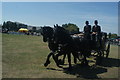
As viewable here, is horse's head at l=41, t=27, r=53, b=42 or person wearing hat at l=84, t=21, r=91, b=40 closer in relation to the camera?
horse's head at l=41, t=27, r=53, b=42

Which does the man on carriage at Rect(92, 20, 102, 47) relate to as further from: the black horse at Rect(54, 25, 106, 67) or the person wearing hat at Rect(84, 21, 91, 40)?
the person wearing hat at Rect(84, 21, 91, 40)

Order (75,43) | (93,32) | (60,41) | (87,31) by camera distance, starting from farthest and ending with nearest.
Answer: (93,32)
(87,31)
(75,43)
(60,41)

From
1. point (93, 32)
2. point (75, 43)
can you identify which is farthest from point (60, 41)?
point (93, 32)

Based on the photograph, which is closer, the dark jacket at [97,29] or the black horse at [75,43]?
the black horse at [75,43]

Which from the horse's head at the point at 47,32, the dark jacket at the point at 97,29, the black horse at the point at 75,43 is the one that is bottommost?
the black horse at the point at 75,43

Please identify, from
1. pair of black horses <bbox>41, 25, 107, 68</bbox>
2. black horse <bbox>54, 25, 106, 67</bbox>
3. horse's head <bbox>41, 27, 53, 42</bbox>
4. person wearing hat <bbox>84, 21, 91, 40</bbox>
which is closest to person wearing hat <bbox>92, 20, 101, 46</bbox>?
black horse <bbox>54, 25, 106, 67</bbox>

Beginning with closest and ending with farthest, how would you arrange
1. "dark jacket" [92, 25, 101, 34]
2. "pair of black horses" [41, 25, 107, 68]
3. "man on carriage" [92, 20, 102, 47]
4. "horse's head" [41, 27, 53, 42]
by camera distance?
"pair of black horses" [41, 25, 107, 68] → "horse's head" [41, 27, 53, 42] → "man on carriage" [92, 20, 102, 47] → "dark jacket" [92, 25, 101, 34]

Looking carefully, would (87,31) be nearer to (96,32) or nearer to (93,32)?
(93,32)

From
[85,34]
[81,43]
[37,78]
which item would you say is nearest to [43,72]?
[37,78]

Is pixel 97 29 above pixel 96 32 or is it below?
above

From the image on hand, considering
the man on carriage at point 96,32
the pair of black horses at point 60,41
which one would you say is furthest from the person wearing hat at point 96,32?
the pair of black horses at point 60,41

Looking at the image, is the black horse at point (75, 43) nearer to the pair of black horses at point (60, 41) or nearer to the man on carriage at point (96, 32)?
the pair of black horses at point (60, 41)

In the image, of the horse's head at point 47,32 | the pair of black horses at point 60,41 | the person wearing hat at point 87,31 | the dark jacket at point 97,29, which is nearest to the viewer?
Answer: the pair of black horses at point 60,41

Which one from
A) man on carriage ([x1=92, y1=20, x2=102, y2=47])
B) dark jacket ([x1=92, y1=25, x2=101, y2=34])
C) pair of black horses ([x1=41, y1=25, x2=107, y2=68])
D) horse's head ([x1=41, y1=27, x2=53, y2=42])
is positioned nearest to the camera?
pair of black horses ([x1=41, y1=25, x2=107, y2=68])
